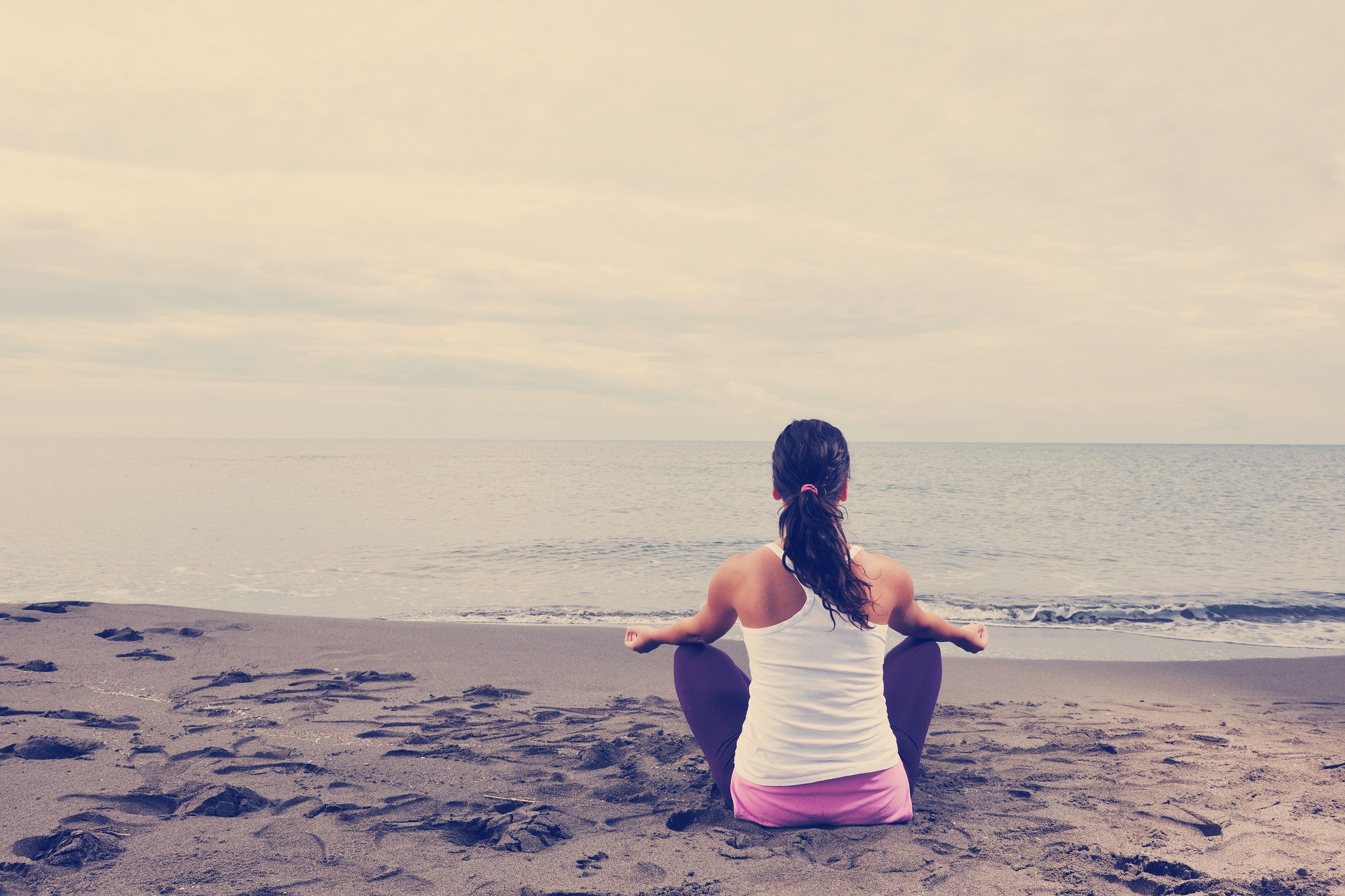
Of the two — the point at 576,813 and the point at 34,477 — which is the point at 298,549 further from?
the point at 34,477

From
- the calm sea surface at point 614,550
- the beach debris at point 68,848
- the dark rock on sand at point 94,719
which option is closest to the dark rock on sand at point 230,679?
the dark rock on sand at point 94,719

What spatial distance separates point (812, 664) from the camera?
116 inches

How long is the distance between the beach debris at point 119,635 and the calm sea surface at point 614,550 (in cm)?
344

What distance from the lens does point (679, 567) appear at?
14805 millimetres

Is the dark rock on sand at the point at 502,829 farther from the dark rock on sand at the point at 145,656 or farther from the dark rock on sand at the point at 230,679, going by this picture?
the dark rock on sand at the point at 145,656

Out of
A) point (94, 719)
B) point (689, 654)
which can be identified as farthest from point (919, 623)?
point (94, 719)

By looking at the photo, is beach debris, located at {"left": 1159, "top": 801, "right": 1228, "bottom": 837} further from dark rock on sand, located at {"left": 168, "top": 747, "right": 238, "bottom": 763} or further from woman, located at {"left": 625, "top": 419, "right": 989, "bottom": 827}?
dark rock on sand, located at {"left": 168, "top": 747, "right": 238, "bottom": 763}

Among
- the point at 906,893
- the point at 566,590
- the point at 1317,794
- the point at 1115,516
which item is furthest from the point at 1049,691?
the point at 1115,516

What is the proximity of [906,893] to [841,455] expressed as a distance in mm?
1623

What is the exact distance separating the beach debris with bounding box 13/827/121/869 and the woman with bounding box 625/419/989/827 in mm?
2167

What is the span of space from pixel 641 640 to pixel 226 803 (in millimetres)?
2018

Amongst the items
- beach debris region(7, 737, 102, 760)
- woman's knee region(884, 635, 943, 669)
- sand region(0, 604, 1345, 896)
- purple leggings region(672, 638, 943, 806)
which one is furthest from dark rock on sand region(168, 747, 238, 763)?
woman's knee region(884, 635, 943, 669)

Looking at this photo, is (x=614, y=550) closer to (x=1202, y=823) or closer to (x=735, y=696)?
(x=735, y=696)

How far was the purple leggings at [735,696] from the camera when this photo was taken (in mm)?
3354
